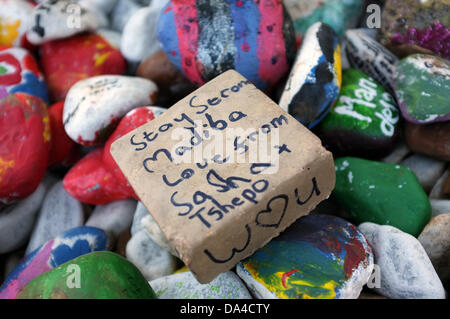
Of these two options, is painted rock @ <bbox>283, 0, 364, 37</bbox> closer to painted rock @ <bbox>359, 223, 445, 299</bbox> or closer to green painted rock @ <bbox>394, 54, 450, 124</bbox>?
green painted rock @ <bbox>394, 54, 450, 124</bbox>

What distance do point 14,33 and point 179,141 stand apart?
3.03 ft

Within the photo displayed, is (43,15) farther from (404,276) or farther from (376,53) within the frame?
(404,276)

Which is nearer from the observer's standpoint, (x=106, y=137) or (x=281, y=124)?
(x=281, y=124)

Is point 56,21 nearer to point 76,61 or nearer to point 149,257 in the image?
point 76,61

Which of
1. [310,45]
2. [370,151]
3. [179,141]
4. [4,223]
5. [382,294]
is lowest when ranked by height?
[4,223]

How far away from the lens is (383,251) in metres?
0.65

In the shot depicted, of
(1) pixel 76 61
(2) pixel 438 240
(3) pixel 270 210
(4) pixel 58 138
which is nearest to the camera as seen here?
(3) pixel 270 210

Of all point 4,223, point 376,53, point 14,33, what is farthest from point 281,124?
point 14,33

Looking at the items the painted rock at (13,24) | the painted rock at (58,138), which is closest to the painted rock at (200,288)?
the painted rock at (58,138)

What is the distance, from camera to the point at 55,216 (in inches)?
37.5

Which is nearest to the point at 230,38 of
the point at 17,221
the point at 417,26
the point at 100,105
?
the point at 100,105

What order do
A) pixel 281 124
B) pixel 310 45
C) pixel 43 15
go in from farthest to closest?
1. pixel 43 15
2. pixel 310 45
3. pixel 281 124

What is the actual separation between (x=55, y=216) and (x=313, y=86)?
2.39 ft

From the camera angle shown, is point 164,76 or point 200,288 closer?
point 200,288
